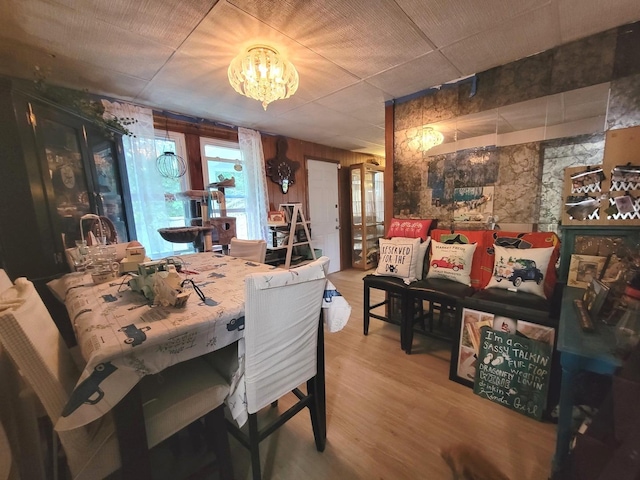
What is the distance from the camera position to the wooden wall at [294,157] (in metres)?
2.98

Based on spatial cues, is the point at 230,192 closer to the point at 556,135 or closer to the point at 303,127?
the point at 303,127

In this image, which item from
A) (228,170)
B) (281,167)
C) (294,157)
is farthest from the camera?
(294,157)

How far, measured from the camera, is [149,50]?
1.67 meters

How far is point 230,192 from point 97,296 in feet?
7.98

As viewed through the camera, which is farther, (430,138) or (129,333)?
(430,138)

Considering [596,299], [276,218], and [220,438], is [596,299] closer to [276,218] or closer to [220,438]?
[220,438]

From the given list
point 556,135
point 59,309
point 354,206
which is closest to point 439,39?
point 556,135

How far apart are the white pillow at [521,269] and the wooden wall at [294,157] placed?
9.82 ft

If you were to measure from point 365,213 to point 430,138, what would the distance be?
256cm

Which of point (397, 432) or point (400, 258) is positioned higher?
point (400, 258)

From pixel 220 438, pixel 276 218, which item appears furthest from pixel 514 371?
pixel 276 218

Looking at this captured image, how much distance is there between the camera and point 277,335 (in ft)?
3.29

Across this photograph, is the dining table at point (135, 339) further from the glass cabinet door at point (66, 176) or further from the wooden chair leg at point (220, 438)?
the glass cabinet door at point (66, 176)

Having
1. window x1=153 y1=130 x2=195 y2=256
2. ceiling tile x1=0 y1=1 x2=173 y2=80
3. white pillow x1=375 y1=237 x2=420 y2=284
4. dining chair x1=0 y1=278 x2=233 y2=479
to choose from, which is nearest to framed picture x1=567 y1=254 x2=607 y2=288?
white pillow x1=375 y1=237 x2=420 y2=284
